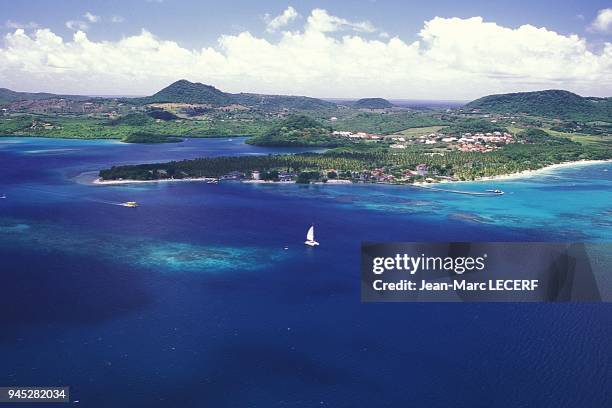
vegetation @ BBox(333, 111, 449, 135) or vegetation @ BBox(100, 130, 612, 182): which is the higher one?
vegetation @ BBox(333, 111, 449, 135)

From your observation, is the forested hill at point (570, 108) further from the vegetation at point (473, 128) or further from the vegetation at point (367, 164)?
the vegetation at point (367, 164)

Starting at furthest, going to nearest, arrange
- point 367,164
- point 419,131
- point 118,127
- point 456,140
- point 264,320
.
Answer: point 118,127 → point 419,131 → point 456,140 → point 367,164 → point 264,320

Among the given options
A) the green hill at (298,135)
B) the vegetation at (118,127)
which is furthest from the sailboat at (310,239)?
the vegetation at (118,127)

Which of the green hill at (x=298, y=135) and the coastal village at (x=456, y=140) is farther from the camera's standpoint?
the green hill at (x=298, y=135)

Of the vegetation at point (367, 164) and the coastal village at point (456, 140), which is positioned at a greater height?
the coastal village at point (456, 140)

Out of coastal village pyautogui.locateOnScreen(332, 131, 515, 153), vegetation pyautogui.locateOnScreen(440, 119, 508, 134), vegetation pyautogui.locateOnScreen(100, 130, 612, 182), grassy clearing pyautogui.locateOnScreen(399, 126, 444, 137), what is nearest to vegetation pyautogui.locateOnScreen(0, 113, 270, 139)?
coastal village pyautogui.locateOnScreen(332, 131, 515, 153)

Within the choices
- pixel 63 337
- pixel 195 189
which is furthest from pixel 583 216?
pixel 63 337

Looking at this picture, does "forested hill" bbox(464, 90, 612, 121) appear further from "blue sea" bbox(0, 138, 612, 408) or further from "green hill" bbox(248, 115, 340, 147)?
"blue sea" bbox(0, 138, 612, 408)

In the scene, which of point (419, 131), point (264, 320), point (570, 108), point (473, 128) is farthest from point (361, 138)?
point (264, 320)

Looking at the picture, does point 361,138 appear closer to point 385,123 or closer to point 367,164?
point 385,123

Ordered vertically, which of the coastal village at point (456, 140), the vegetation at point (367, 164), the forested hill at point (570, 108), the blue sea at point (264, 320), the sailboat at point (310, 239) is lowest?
the blue sea at point (264, 320)
